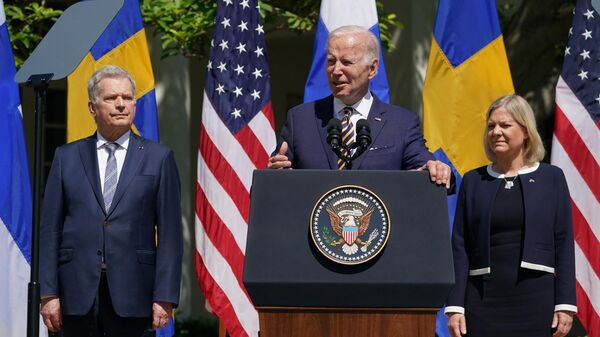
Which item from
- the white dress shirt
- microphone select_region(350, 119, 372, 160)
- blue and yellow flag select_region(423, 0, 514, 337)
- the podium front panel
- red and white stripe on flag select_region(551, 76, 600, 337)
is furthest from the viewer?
blue and yellow flag select_region(423, 0, 514, 337)

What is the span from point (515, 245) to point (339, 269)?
1430mm

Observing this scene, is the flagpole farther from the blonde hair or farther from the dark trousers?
the blonde hair

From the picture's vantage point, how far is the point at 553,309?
4.73 meters

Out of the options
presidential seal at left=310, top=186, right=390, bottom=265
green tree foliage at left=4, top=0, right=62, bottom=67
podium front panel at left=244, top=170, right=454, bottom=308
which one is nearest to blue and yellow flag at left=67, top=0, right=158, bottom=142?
green tree foliage at left=4, top=0, right=62, bottom=67

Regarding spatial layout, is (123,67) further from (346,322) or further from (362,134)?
(346,322)

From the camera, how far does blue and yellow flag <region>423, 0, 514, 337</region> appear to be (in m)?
7.36

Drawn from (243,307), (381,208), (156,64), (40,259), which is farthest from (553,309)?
(156,64)

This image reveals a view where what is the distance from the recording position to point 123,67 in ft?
24.6

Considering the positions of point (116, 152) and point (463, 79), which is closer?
point (116, 152)

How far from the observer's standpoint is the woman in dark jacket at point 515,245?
4.71 metres

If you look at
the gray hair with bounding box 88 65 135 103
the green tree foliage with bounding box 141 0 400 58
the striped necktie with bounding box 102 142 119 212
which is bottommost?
the striped necktie with bounding box 102 142 119 212

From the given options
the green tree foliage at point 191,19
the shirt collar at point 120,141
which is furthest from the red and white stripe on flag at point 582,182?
the shirt collar at point 120,141

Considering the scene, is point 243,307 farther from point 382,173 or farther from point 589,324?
point 382,173

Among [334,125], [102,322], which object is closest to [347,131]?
[334,125]
